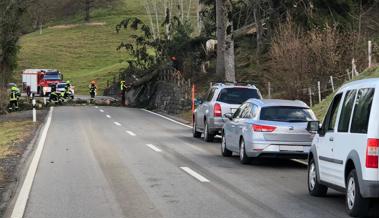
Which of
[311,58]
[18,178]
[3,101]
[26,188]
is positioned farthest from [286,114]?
[3,101]

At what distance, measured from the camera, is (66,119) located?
33.2m

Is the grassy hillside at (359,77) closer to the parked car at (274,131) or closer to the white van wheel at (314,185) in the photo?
the parked car at (274,131)

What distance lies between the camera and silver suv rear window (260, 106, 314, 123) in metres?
15.8

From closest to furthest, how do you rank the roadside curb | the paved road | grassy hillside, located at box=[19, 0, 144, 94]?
the paved road, the roadside curb, grassy hillside, located at box=[19, 0, 144, 94]

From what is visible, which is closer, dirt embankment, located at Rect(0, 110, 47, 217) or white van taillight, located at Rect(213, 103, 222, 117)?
dirt embankment, located at Rect(0, 110, 47, 217)

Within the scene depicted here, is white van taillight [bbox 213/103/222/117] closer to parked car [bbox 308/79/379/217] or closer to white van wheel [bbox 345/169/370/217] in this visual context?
parked car [bbox 308/79/379/217]

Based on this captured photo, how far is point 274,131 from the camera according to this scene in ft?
50.7

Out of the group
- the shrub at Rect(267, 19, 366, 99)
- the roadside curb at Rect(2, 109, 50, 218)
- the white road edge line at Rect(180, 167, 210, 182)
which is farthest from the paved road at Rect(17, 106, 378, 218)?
the shrub at Rect(267, 19, 366, 99)

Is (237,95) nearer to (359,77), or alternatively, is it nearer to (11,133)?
(359,77)

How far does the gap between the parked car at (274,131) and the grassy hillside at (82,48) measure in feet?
205

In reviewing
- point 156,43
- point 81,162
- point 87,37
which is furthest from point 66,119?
point 87,37

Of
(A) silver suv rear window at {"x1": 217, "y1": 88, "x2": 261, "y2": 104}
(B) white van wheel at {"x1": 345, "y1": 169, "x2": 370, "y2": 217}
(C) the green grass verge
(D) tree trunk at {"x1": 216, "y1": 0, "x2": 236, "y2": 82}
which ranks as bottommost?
(C) the green grass verge

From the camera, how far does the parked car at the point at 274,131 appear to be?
607 inches

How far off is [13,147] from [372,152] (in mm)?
13153
